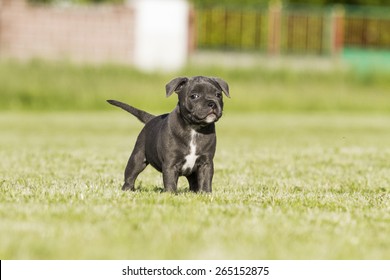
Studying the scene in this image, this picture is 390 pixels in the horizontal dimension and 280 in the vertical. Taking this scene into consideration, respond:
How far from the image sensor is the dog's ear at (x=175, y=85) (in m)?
8.32

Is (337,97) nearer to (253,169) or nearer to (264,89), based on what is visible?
(264,89)

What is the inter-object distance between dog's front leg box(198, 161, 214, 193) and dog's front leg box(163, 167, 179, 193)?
237mm

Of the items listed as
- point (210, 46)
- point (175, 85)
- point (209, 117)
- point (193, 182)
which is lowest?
point (210, 46)

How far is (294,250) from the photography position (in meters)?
5.88

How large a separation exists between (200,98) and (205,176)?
79 cm

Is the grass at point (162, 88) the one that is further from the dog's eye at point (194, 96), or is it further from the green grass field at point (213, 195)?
the dog's eye at point (194, 96)

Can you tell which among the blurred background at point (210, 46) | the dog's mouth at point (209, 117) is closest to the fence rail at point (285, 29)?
the blurred background at point (210, 46)

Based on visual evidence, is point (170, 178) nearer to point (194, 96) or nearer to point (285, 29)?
point (194, 96)

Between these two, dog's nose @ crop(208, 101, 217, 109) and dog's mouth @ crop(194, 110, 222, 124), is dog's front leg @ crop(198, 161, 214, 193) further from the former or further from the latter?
dog's nose @ crop(208, 101, 217, 109)

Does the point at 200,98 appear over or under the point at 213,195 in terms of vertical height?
over

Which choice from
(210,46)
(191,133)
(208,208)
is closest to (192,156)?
(191,133)

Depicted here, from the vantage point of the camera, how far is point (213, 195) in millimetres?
8398

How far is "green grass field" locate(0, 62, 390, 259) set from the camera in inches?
234

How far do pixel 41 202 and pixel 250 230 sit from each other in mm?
2153
